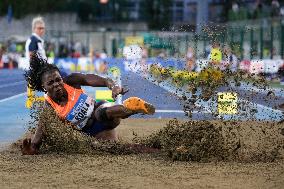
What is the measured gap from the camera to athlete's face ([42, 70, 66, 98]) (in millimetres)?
9812

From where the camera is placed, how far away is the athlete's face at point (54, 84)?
9.81 m

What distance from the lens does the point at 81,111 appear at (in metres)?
9.93

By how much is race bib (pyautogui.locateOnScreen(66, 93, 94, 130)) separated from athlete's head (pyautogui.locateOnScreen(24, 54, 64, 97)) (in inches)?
10.5

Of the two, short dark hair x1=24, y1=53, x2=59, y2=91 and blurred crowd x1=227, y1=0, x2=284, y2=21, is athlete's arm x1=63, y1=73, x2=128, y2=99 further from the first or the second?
blurred crowd x1=227, y1=0, x2=284, y2=21

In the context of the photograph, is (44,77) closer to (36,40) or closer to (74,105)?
(74,105)

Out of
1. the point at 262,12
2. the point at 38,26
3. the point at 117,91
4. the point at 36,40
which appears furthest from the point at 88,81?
the point at 262,12

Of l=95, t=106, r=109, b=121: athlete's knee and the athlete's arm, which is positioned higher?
the athlete's arm

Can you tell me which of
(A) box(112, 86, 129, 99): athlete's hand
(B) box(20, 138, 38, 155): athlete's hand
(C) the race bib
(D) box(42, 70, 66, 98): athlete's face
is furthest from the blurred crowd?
(A) box(112, 86, 129, 99): athlete's hand

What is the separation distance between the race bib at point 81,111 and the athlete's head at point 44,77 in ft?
0.87

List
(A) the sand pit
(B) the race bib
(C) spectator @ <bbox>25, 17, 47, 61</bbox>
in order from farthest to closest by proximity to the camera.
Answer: (C) spectator @ <bbox>25, 17, 47, 61</bbox> → (B) the race bib → (A) the sand pit

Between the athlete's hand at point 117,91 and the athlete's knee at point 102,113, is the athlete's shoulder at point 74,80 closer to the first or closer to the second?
the athlete's knee at point 102,113

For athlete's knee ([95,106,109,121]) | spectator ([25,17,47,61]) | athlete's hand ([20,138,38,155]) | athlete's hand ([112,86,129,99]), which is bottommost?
athlete's hand ([20,138,38,155])

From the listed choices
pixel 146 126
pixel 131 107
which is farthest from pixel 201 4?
pixel 131 107

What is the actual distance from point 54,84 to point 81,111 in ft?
1.55
